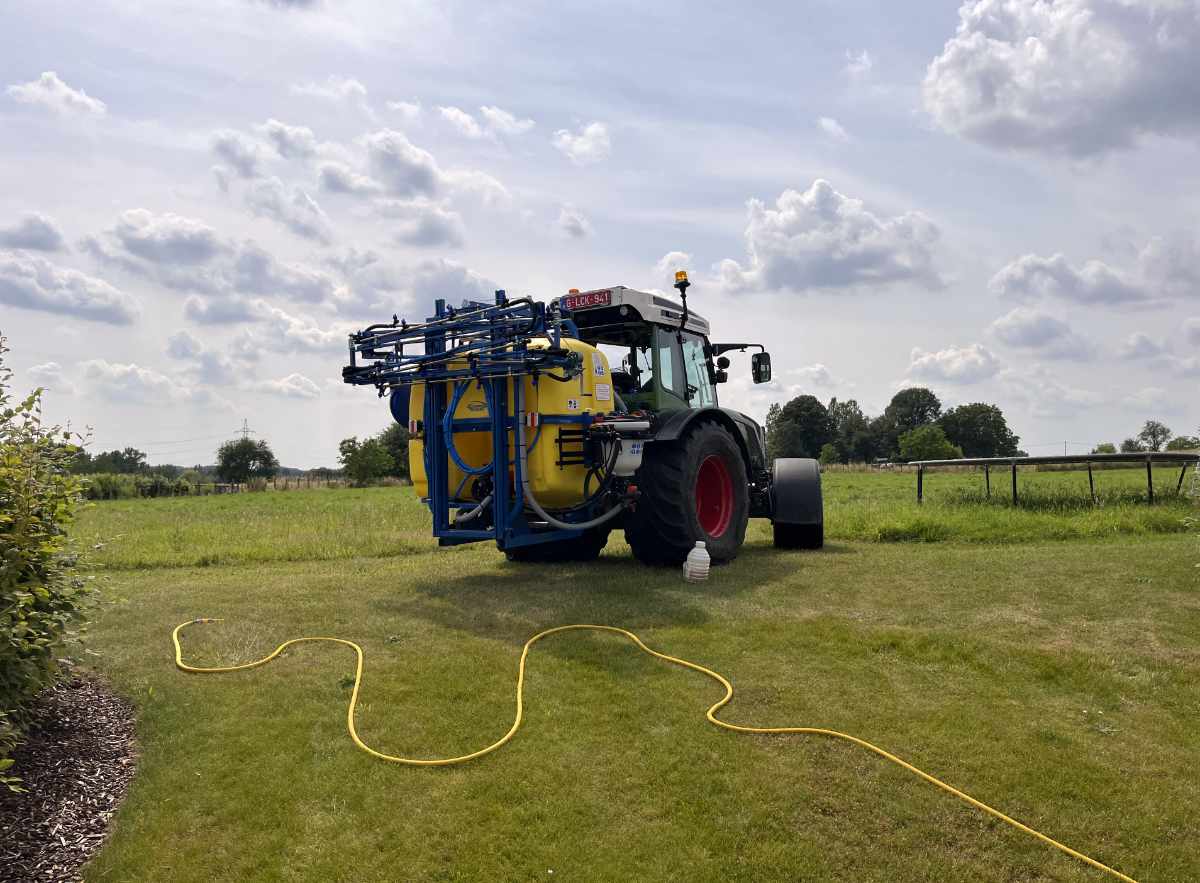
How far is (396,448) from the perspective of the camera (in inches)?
2581

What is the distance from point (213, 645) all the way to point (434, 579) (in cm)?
264

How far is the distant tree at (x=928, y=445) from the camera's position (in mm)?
74438

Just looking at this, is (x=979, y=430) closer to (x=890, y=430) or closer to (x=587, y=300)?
(x=890, y=430)

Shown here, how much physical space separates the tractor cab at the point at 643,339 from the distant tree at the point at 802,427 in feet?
230

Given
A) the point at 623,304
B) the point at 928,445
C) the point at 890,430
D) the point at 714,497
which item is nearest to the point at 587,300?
the point at 623,304

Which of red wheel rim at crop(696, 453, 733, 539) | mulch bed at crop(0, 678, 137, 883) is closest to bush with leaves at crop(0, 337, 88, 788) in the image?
mulch bed at crop(0, 678, 137, 883)

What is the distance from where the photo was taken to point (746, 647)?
18.6 ft

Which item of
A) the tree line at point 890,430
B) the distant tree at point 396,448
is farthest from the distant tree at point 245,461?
the tree line at point 890,430

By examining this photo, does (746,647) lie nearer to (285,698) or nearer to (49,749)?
(285,698)

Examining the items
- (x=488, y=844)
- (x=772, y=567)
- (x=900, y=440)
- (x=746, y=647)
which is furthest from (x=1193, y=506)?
(x=900, y=440)

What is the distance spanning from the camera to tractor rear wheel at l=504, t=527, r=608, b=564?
9.48 meters

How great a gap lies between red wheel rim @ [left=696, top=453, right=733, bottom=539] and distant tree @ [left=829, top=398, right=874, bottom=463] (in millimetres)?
77335

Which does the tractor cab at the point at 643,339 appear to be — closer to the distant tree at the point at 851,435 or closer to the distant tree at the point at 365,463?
the distant tree at the point at 365,463

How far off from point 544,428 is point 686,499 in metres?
1.73
